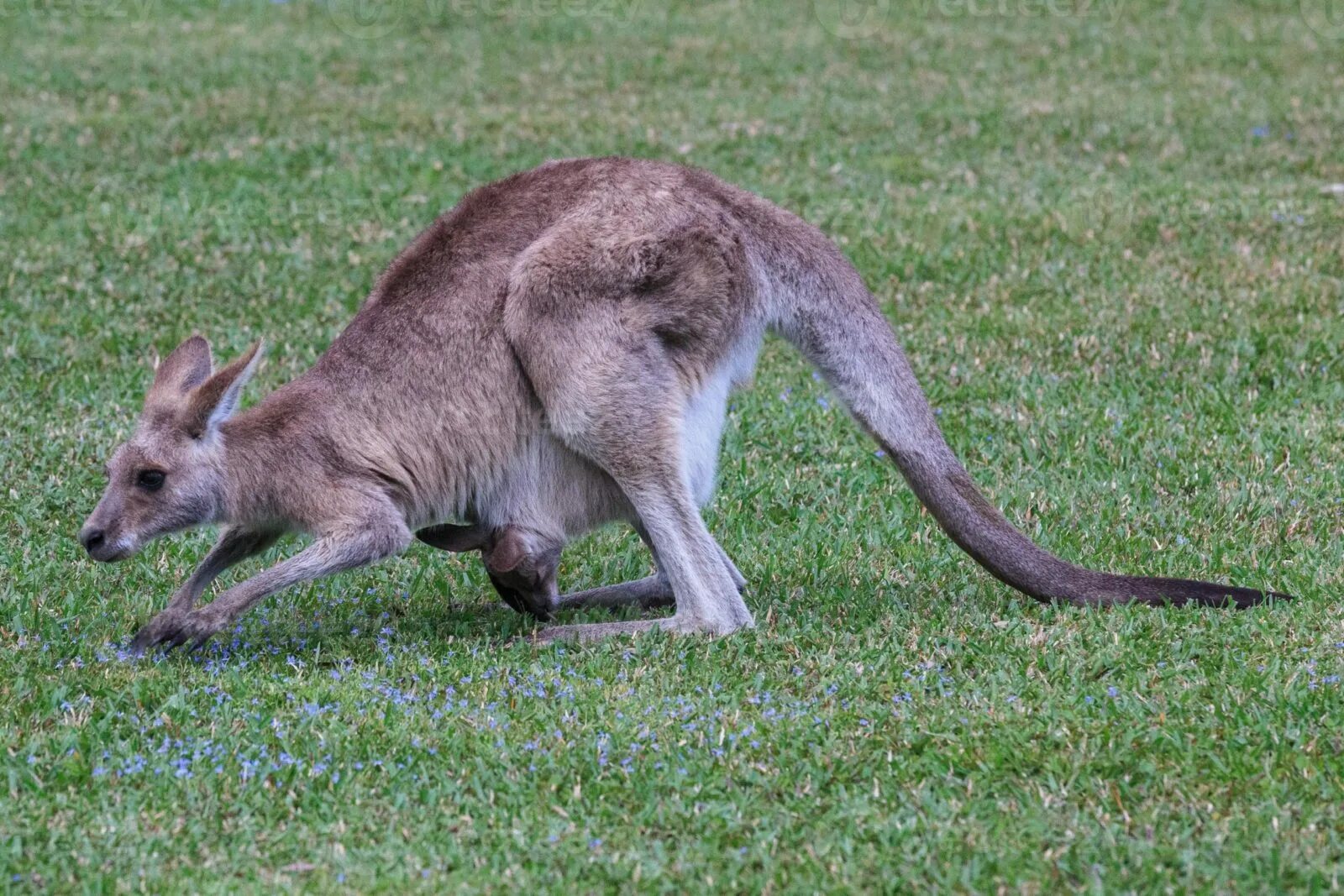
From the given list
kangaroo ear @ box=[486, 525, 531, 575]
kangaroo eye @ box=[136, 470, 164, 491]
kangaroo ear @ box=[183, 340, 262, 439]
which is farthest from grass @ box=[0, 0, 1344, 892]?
kangaroo ear @ box=[183, 340, 262, 439]

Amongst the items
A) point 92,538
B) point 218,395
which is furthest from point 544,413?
point 92,538

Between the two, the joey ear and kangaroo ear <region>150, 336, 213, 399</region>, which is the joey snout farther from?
kangaroo ear <region>150, 336, 213, 399</region>

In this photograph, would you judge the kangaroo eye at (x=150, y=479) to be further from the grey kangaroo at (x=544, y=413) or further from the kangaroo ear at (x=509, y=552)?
the kangaroo ear at (x=509, y=552)

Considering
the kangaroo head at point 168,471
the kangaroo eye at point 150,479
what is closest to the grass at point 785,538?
the kangaroo head at point 168,471

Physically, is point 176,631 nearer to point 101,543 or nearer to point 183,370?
point 101,543

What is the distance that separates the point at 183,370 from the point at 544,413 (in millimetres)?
1000

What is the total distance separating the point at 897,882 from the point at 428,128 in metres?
8.62

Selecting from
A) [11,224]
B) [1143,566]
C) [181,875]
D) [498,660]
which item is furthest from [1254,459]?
[11,224]

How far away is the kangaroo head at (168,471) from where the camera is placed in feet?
14.7

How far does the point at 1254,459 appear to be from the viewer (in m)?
5.99

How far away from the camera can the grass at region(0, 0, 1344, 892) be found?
350 centimetres

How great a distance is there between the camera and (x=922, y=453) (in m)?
4.76

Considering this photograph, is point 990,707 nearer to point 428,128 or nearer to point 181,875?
point 181,875

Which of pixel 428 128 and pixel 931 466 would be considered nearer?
pixel 931 466
